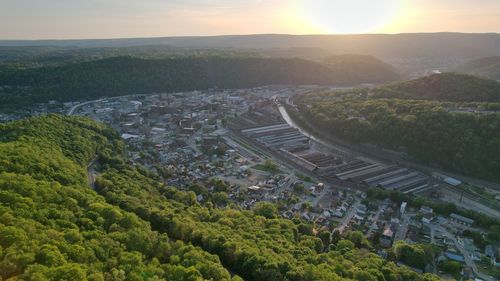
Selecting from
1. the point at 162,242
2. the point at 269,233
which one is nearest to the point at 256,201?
the point at 269,233

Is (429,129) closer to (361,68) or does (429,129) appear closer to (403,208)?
(403,208)

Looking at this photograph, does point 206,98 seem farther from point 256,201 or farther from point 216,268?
point 216,268

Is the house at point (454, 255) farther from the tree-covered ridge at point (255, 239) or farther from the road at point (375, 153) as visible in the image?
the road at point (375, 153)

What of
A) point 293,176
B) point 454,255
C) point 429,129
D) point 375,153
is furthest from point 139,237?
point 429,129

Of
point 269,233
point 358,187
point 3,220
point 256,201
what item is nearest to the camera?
point 3,220

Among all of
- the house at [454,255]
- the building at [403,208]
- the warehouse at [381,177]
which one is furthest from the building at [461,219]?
the warehouse at [381,177]

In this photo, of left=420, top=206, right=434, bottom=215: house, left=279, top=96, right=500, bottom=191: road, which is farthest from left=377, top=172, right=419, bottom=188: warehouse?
left=420, top=206, right=434, bottom=215: house
